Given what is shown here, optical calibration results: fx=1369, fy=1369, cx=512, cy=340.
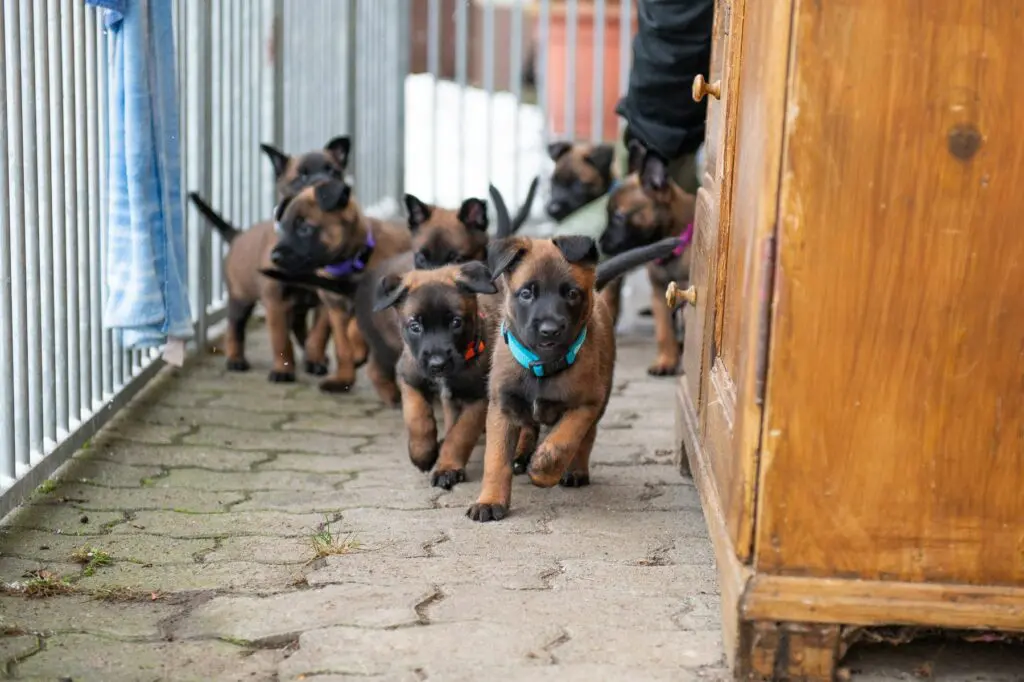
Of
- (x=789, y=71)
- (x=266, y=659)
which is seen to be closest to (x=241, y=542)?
(x=266, y=659)

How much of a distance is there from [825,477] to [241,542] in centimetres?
181

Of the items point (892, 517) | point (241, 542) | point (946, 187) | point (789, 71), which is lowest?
point (241, 542)

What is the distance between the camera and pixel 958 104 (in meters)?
2.76

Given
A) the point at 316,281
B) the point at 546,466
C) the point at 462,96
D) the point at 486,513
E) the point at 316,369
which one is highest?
the point at 462,96

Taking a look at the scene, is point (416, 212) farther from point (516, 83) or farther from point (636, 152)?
point (516, 83)

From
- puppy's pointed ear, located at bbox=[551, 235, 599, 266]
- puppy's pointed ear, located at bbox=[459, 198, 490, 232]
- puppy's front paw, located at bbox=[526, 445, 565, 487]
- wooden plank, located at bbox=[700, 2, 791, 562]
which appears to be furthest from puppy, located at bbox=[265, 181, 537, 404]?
wooden plank, located at bbox=[700, 2, 791, 562]

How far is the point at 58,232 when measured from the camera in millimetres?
4582

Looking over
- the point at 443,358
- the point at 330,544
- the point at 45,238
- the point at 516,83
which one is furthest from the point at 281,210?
the point at 516,83

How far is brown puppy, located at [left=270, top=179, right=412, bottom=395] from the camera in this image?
592cm

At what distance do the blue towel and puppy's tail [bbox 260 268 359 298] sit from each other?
2.18 ft

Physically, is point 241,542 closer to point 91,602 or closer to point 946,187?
point 91,602

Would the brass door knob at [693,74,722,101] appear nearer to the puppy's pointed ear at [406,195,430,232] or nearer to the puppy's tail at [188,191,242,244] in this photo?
the puppy's pointed ear at [406,195,430,232]

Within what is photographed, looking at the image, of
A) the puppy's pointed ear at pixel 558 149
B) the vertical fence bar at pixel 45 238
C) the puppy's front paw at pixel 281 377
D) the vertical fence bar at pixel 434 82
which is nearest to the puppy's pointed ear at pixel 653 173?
the puppy's pointed ear at pixel 558 149

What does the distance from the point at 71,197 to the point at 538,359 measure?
5.76 feet
